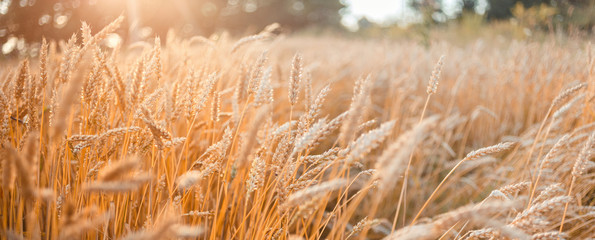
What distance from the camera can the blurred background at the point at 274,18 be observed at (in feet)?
9.58

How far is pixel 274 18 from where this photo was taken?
71.4 ft

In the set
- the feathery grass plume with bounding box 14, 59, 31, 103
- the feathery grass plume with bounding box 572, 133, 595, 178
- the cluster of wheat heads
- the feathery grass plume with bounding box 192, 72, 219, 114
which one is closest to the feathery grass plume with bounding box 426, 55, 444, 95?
the cluster of wheat heads

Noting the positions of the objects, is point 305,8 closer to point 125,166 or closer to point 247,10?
point 247,10

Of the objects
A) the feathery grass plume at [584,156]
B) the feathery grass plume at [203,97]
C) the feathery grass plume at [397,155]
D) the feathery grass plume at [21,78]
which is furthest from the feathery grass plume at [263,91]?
the feathery grass plume at [584,156]

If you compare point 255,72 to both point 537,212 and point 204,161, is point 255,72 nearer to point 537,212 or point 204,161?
point 204,161

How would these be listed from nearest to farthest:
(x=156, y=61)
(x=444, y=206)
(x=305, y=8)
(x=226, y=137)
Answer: (x=226, y=137) < (x=156, y=61) < (x=444, y=206) < (x=305, y=8)

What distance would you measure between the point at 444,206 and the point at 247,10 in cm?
1973

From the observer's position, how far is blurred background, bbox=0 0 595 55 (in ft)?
9.58

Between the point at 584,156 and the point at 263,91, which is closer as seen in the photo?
the point at 584,156

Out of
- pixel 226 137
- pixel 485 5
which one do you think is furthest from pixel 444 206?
pixel 485 5

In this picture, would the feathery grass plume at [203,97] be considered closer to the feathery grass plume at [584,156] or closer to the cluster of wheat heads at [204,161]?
the cluster of wheat heads at [204,161]

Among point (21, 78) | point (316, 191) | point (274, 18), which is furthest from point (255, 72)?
point (274, 18)

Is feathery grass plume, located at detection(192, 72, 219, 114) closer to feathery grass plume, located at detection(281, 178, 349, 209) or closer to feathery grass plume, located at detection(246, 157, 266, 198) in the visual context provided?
feathery grass plume, located at detection(246, 157, 266, 198)

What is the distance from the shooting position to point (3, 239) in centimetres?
72
